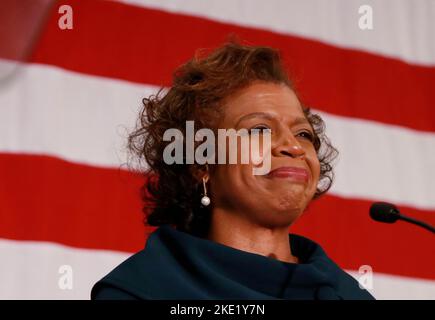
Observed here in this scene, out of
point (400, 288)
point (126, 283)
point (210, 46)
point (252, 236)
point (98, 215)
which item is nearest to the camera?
point (126, 283)

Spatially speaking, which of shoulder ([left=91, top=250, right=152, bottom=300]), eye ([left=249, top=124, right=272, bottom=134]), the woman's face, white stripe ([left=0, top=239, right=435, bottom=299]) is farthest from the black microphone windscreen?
white stripe ([left=0, top=239, right=435, bottom=299])

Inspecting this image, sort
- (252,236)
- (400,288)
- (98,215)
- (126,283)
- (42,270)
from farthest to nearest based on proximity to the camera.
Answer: (400,288) < (98,215) < (42,270) < (252,236) < (126,283)

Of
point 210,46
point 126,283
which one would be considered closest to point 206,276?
point 126,283

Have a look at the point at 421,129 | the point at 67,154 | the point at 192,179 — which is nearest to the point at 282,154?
the point at 192,179

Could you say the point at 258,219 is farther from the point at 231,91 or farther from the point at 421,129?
the point at 421,129

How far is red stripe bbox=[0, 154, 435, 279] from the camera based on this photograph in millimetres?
2299

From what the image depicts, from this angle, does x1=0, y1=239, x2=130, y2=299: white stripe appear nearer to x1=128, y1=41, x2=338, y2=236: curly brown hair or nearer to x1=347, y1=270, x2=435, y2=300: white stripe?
x1=128, y1=41, x2=338, y2=236: curly brown hair

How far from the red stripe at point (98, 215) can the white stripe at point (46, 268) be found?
2 centimetres

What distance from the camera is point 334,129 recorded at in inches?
108

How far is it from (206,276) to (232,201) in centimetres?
17

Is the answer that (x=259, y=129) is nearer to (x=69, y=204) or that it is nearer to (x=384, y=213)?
(x=384, y=213)

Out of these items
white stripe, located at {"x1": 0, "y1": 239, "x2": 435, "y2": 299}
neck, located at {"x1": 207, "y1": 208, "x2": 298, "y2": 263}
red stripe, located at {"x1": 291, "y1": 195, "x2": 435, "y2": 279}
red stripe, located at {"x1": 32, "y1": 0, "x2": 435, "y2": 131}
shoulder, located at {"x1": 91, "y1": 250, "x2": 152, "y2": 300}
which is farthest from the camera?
red stripe, located at {"x1": 291, "y1": 195, "x2": 435, "y2": 279}

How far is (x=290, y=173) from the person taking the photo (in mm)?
1657

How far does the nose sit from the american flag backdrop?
0.33 metres
